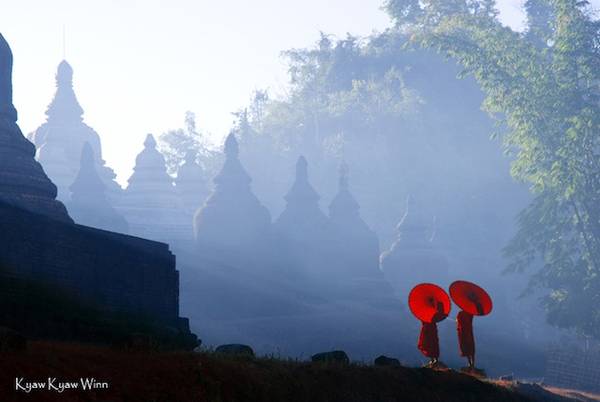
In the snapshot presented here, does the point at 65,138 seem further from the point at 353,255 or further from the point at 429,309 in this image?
the point at 429,309

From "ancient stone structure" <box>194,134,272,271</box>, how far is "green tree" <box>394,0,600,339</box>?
11.7 meters

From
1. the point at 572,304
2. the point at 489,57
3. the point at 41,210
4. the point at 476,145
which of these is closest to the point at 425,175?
the point at 476,145

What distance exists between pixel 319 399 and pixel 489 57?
99.2 feet

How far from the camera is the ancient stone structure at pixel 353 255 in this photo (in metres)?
47.8

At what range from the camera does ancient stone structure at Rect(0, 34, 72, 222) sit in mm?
21484

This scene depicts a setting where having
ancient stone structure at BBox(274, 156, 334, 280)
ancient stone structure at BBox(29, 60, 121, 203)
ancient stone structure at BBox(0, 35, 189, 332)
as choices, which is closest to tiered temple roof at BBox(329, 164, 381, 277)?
ancient stone structure at BBox(274, 156, 334, 280)

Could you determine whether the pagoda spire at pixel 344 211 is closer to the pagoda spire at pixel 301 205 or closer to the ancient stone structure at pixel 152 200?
the pagoda spire at pixel 301 205

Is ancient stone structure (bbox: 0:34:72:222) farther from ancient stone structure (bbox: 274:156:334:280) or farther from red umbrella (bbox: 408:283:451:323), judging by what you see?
ancient stone structure (bbox: 274:156:334:280)

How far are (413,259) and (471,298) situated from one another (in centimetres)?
3944

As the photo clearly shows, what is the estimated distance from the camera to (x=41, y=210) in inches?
822

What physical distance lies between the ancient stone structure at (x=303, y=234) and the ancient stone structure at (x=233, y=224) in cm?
143

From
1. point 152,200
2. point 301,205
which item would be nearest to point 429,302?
point 301,205

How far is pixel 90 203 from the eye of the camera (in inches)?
1885

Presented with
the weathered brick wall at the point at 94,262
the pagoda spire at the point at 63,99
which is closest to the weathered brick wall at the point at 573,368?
the weathered brick wall at the point at 94,262
